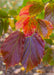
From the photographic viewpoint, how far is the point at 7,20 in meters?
0.66

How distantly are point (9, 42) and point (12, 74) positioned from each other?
4.29ft

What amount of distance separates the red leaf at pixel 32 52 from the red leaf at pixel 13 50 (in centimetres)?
2

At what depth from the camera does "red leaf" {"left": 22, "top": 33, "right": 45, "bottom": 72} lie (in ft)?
1.69

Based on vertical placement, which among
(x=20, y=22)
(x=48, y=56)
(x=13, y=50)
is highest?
(x=20, y=22)

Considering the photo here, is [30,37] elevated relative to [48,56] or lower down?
elevated

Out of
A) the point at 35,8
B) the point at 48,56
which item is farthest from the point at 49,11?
the point at 48,56

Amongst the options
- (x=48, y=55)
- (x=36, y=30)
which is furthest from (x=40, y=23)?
(x=48, y=55)

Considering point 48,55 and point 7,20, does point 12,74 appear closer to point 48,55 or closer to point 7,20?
point 48,55

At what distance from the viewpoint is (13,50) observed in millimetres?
516

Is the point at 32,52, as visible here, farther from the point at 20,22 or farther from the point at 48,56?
the point at 48,56

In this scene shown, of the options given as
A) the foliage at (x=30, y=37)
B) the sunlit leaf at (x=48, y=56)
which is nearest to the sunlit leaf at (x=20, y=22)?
the foliage at (x=30, y=37)

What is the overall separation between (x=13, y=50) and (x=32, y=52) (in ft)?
0.24

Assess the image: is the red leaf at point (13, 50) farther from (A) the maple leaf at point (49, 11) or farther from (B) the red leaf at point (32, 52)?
(A) the maple leaf at point (49, 11)

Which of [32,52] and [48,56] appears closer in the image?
[32,52]
